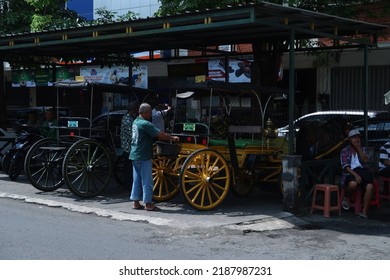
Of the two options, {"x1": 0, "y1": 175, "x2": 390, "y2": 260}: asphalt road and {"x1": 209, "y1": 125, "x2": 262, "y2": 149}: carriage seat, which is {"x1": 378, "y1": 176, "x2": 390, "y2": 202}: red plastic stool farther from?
{"x1": 209, "y1": 125, "x2": 262, "y2": 149}: carriage seat

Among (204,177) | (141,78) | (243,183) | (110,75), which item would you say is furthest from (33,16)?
(110,75)

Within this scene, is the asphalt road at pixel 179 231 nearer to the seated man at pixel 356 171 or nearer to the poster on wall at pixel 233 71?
the seated man at pixel 356 171

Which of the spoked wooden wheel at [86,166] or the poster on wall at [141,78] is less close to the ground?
the poster on wall at [141,78]

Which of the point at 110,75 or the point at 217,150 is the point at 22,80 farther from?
the point at 217,150

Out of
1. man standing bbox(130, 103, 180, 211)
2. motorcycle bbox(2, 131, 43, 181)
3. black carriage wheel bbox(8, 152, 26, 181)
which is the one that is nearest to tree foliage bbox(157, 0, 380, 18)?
man standing bbox(130, 103, 180, 211)

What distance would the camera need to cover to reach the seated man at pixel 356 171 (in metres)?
9.65

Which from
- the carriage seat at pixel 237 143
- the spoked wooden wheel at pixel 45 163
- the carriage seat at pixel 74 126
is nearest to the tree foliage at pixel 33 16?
the carriage seat at pixel 74 126

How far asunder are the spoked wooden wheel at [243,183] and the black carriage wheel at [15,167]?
5.14m

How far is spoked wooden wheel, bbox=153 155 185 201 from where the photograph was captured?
10367 mm

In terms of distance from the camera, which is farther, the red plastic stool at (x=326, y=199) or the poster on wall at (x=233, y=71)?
the poster on wall at (x=233, y=71)

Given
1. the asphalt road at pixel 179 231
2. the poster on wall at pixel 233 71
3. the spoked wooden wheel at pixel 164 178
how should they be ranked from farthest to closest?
the poster on wall at pixel 233 71, the spoked wooden wheel at pixel 164 178, the asphalt road at pixel 179 231

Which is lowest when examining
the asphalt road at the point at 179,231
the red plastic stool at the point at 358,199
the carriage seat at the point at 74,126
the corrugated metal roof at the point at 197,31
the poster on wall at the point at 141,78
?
the asphalt road at the point at 179,231

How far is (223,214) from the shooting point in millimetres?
9602

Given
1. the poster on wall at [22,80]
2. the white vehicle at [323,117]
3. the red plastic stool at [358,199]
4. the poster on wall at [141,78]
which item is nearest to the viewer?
the red plastic stool at [358,199]
